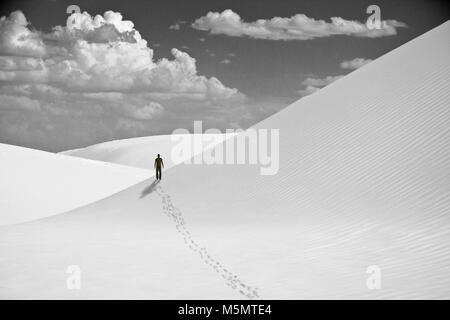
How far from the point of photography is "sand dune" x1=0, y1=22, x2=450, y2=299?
27.2 feet

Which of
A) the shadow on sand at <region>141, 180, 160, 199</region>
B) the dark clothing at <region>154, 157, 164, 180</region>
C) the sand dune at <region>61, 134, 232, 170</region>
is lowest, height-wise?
the shadow on sand at <region>141, 180, 160, 199</region>

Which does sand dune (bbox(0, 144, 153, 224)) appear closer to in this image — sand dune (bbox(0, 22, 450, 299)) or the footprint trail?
sand dune (bbox(0, 22, 450, 299))

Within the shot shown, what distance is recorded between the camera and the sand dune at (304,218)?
8305 millimetres

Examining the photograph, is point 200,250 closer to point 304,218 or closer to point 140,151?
point 304,218

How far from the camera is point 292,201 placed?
1490 cm

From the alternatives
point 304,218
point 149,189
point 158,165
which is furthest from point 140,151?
point 304,218

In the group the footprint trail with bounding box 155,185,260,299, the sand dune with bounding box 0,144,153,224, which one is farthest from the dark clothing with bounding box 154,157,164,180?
the sand dune with bounding box 0,144,153,224

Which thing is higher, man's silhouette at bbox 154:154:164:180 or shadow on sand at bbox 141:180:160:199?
man's silhouette at bbox 154:154:164:180

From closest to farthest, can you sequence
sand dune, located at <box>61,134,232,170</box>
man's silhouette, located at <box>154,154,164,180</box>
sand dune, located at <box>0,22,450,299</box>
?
sand dune, located at <box>0,22,450,299</box>
man's silhouette, located at <box>154,154,164,180</box>
sand dune, located at <box>61,134,232,170</box>

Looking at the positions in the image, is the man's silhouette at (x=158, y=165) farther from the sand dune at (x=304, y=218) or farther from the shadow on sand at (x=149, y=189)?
the sand dune at (x=304, y=218)

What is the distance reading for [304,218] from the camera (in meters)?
Result: 13.7

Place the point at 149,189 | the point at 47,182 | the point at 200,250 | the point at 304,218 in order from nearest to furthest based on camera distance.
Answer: the point at 200,250 → the point at 304,218 → the point at 149,189 → the point at 47,182

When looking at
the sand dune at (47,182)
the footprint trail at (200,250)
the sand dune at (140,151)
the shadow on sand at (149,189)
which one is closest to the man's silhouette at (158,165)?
the shadow on sand at (149,189)

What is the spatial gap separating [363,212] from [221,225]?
383cm
